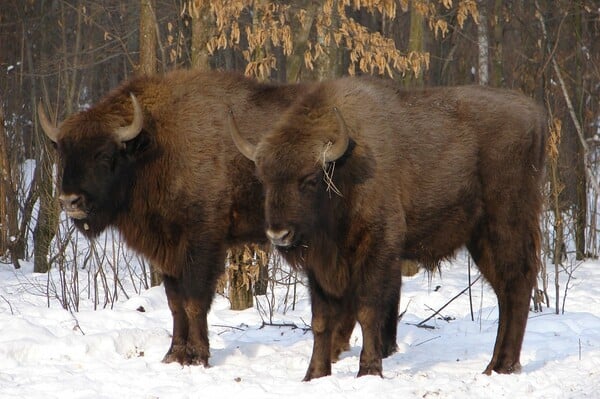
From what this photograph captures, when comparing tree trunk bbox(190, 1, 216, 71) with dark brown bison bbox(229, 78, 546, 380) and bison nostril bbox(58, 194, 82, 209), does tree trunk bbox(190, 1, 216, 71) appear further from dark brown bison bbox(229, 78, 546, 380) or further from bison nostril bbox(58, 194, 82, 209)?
bison nostril bbox(58, 194, 82, 209)

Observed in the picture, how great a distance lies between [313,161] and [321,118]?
50cm

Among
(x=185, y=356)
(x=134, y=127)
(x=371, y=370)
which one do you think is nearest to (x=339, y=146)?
(x=371, y=370)

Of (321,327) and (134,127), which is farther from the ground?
(134,127)

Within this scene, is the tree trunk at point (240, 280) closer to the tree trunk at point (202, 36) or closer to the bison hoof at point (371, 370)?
the tree trunk at point (202, 36)

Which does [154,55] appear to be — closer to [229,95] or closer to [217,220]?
[229,95]

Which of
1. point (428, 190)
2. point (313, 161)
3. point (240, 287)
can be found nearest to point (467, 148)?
point (428, 190)

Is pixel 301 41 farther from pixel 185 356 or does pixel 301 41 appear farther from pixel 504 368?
pixel 504 368

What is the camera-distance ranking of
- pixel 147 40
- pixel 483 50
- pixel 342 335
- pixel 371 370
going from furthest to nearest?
pixel 483 50, pixel 147 40, pixel 342 335, pixel 371 370

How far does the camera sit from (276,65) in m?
17.4

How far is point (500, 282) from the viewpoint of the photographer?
7.80m

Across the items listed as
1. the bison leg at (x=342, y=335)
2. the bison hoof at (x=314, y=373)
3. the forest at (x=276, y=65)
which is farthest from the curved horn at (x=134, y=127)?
the forest at (x=276, y=65)

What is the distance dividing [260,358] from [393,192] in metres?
1.82

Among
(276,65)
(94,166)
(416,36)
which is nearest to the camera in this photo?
(94,166)

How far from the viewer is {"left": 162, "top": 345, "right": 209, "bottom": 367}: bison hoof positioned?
7613 millimetres
